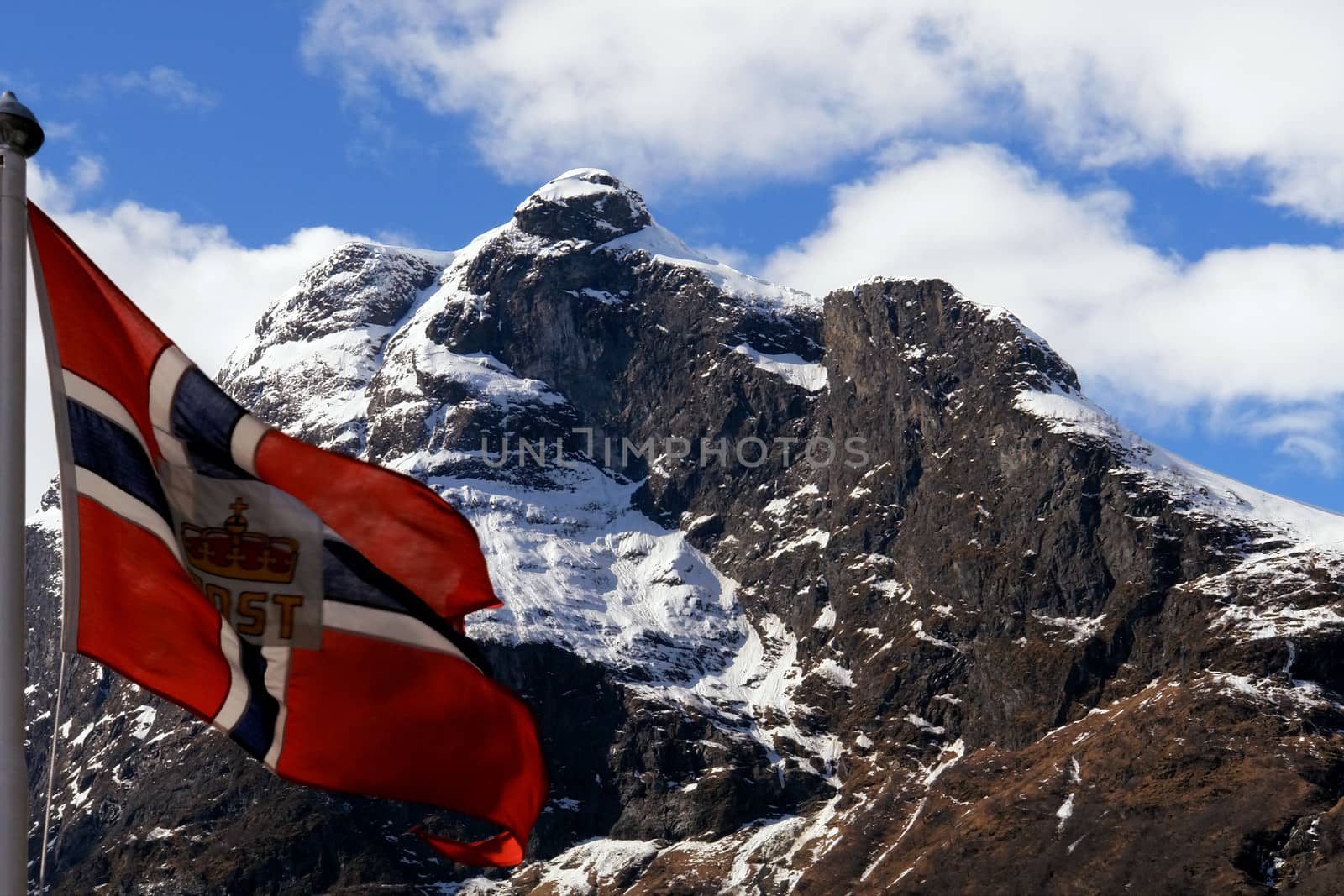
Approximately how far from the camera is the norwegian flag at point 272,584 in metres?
22.7

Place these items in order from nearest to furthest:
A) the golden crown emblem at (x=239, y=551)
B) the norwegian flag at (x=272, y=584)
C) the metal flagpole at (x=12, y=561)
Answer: the metal flagpole at (x=12, y=561) → the norwegian flag at (x=272, y=584) → the golden crown emblem at (x=239, y=551)

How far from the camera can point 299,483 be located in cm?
2422

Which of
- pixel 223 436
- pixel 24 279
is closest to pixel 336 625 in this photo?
pixel 223 436

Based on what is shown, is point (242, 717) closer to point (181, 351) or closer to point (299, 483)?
point (299, 483)

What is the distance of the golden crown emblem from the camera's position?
2344cm

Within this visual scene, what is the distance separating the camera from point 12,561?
59.7 ft

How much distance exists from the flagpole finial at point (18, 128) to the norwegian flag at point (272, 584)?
1994mm

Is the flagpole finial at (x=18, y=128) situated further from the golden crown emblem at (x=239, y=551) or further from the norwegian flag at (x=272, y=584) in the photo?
the golden crown emblem at (x=239, y=551)

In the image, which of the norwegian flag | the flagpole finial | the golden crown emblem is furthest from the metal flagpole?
the golden crown emblem

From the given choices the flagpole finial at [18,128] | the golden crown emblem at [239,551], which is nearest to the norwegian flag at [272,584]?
the golden crown emblem at [239,551]

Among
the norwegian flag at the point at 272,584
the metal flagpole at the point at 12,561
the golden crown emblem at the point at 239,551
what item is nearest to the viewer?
the metal flagpole at the point at 12,561

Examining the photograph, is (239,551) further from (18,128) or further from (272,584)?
(18,128)

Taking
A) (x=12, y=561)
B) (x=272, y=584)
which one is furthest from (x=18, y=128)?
(x=272, y=584)

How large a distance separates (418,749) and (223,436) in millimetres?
4448
